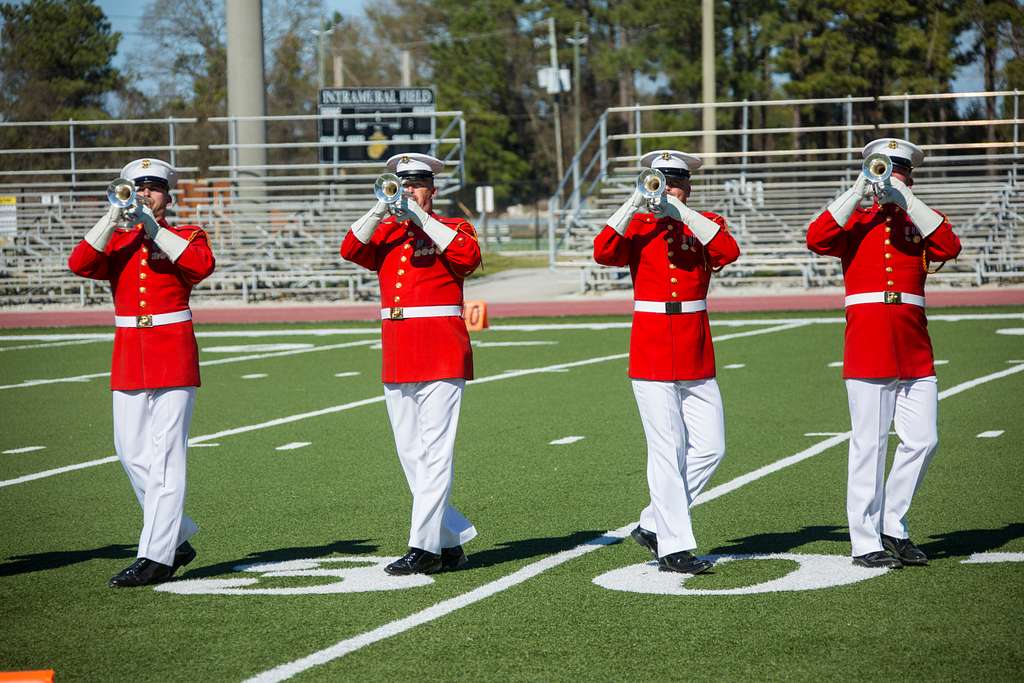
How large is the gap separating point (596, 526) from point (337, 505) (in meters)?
1.66

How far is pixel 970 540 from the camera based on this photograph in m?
7.23

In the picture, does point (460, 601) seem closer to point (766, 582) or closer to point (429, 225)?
point (766, 582)

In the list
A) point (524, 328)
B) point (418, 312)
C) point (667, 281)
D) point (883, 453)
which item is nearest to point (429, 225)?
point (418, 312)

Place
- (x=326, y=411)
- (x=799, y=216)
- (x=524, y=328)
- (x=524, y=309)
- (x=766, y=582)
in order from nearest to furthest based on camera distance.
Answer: (x=766, y=582)
(x=326, y=411)
(x=524, y=328)
(x=524, y=309)
(x=799, y=216)

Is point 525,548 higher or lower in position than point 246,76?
lower

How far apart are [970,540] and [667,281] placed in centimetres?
200

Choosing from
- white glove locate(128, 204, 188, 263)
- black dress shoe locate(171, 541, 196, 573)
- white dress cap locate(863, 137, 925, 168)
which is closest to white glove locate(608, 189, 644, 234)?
white dress cap locate(863, 137, 925, 168)

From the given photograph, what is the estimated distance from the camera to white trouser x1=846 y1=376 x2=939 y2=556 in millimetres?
6715

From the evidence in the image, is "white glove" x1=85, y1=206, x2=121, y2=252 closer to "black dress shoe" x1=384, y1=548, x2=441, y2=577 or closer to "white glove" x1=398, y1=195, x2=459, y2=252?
"white glove" x1=398, y1=195, x2=459, y2=252

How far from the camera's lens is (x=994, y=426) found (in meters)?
11.1

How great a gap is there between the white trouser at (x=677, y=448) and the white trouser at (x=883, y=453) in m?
0.63

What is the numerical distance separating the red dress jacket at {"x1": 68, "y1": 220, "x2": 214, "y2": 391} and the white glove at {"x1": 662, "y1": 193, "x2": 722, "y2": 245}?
6.88 feet

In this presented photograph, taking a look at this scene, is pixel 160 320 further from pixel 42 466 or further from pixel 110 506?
pixel 42 466

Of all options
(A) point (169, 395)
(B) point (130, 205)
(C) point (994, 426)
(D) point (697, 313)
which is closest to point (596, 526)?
(D) point (697, 313)
